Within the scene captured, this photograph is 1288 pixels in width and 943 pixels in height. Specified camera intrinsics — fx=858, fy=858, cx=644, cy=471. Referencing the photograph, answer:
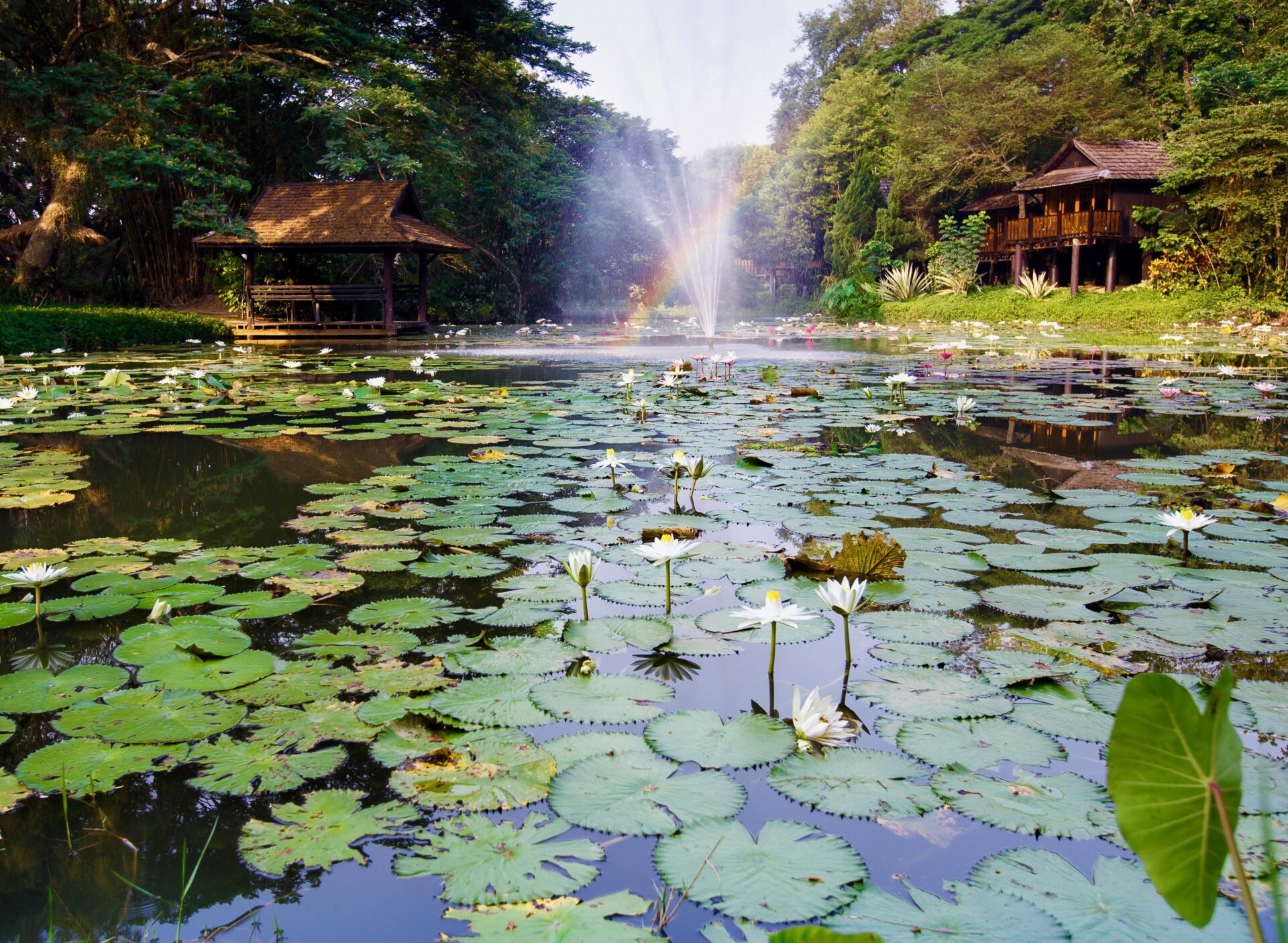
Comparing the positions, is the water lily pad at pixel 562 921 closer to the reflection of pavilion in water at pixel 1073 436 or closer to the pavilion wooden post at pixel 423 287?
the reflection of pavilion in water at pixel 1073 436

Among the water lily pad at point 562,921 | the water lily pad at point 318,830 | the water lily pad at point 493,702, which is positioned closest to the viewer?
the water lily pad at point 562,921

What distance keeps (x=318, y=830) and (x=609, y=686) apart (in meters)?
0.55

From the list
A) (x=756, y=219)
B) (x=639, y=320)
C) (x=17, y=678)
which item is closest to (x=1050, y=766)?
(x=17, y=678)

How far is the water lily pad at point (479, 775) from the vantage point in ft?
3.74

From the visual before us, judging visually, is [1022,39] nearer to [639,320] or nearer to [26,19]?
[639,320]

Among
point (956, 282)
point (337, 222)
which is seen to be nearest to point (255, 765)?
point (337, 222)

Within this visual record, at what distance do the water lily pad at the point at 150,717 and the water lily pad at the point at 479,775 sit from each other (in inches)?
13.9

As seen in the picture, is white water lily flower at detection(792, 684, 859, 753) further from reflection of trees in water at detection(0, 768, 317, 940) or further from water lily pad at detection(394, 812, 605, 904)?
reflection of trees in water at detection(0, 768, 317, 940)

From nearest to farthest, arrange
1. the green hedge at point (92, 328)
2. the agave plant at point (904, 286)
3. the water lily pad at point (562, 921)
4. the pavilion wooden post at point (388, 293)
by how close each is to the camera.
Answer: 1. the water lily pad at point (562, 921)
2. the green hedge at point (92, 328)
3. the pavilion wooden post at point (388, 293)
4. the agave plant at point (904, 286)

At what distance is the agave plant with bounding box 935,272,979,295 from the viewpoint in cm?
2133

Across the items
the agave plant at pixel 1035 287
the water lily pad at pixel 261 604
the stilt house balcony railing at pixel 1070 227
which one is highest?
the stilt house balcony railing at pixel 1070 227

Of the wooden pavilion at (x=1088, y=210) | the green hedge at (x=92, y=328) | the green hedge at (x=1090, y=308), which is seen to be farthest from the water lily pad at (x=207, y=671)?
the wooden pavilion at (x=1088, y=210)

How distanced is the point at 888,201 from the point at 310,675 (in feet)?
89.6

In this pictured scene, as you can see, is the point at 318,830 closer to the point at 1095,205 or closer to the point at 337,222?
the point at 337,222
